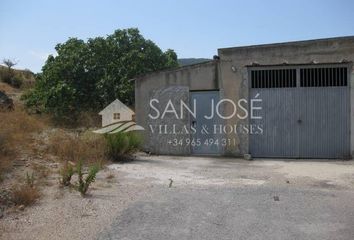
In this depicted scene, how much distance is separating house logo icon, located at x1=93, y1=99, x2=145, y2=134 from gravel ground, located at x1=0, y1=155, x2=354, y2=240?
14.6ft

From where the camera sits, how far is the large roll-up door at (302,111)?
559 inches

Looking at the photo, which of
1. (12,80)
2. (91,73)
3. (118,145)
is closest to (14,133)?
(118,145)

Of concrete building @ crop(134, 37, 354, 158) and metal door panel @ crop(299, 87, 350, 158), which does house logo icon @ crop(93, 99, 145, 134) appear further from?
metal door panel @ crop(299, 87, 350, 158)

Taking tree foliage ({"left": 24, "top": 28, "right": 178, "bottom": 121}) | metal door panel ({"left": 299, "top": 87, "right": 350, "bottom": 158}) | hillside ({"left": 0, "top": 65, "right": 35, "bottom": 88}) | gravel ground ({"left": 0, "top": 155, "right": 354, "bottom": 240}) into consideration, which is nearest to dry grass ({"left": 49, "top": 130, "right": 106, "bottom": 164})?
gravel ground ({"left": 0, "top": 155, "right": 354, "bottom": 240})

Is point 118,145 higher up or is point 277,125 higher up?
point 277,125

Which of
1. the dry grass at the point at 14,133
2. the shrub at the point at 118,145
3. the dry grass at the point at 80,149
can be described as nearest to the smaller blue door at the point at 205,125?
the shrub at the point at 118,145

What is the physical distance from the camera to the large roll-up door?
14203 millimetres

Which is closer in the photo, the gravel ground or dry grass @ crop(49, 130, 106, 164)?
the gravel ground

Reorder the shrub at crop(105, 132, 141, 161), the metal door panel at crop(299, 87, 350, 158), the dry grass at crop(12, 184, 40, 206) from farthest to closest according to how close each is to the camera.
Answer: the metal door panel at crop(299, 87, 350, 158) < the shrub at crop(105, 132, 141, 161) < the dry grass at crop(12, 184, 40, 206)

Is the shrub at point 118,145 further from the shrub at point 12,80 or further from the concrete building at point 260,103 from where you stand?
the shrub at point 12,80

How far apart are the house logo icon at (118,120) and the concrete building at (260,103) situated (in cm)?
67

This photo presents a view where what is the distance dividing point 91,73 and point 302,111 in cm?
1113

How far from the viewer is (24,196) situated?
7941 millimetres

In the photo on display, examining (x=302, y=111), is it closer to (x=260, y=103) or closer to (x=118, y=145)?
(x=260, y=103)
